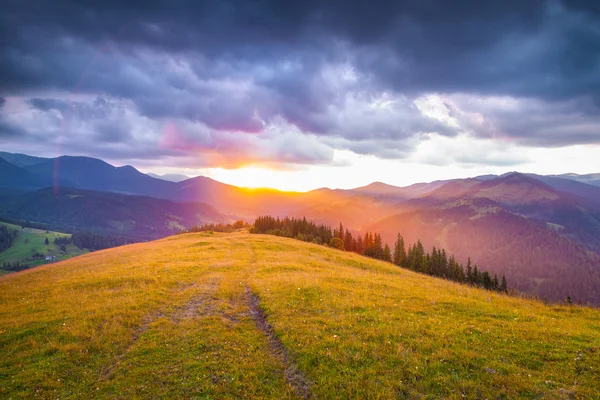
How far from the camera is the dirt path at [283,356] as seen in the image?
10414 mm

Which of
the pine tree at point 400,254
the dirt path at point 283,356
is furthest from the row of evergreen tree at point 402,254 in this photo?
the dirt path at point 283,356

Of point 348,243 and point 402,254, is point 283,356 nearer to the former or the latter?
point 402,254

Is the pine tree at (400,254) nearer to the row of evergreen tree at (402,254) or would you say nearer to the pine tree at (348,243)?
the row of evergreen tree at (402,254)

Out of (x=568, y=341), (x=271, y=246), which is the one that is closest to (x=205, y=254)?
(x=271, y=246)

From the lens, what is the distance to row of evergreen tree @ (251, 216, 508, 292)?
6450cm

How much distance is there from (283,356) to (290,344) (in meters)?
0.67

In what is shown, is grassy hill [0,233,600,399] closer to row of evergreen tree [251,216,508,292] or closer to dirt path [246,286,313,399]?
dirt path [246,286,313,399]

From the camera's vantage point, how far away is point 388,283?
80.4 feet

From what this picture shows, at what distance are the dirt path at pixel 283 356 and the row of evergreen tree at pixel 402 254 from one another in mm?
48553

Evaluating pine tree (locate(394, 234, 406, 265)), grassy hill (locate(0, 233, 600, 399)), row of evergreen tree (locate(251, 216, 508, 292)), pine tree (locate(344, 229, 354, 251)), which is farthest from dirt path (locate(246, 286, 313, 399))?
pine tree (locate(344, 229, 354, 251))

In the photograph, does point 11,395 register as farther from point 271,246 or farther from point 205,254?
point 271,246

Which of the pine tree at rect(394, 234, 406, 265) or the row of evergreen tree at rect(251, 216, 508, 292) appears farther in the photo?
the pine tree at rect(394, 234, 406, 265)

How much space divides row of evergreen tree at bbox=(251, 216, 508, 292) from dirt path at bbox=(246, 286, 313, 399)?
48553 mm

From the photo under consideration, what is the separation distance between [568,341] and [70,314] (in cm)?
2632
